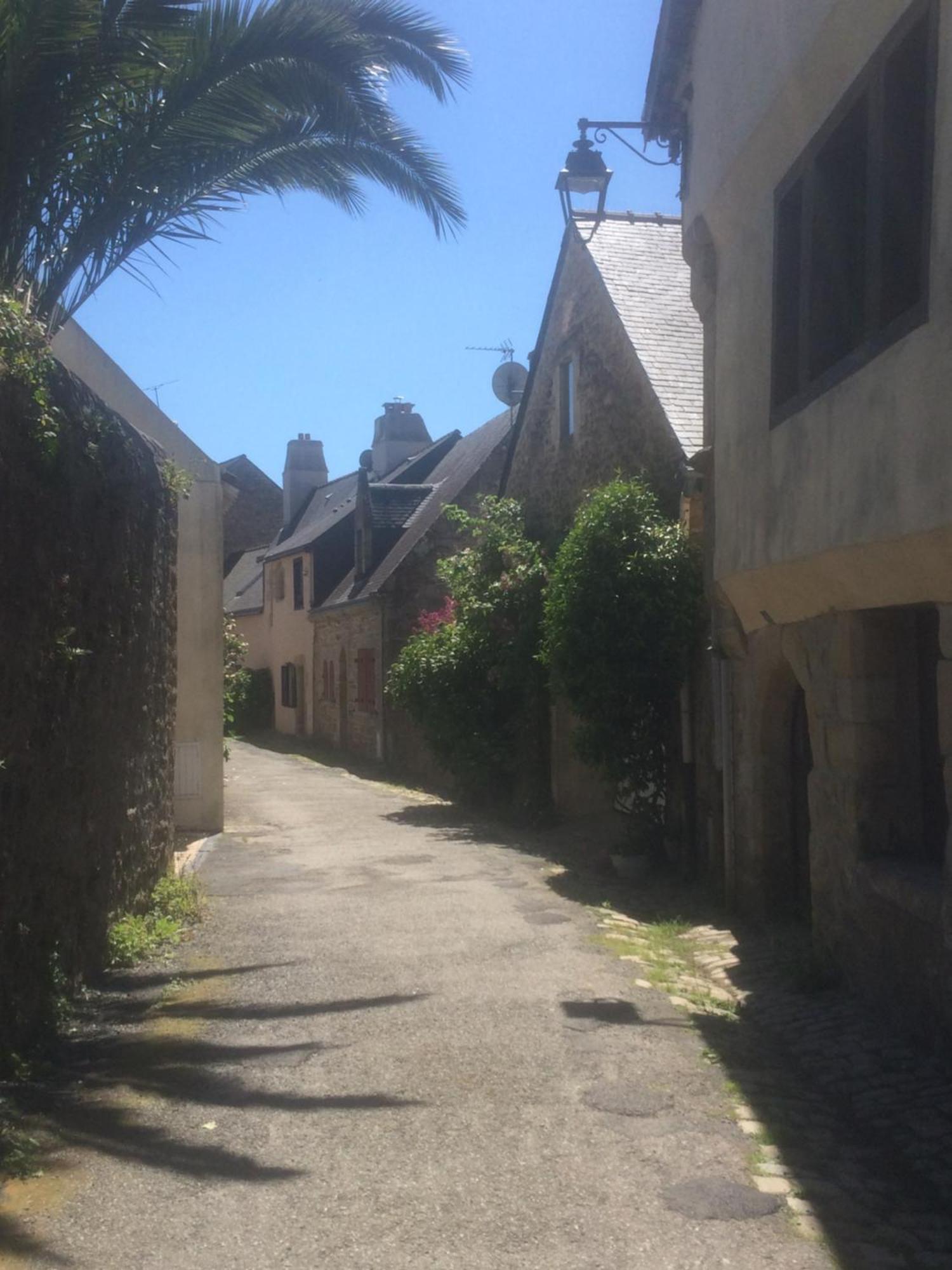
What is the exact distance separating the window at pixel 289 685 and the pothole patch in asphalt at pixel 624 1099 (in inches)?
1140

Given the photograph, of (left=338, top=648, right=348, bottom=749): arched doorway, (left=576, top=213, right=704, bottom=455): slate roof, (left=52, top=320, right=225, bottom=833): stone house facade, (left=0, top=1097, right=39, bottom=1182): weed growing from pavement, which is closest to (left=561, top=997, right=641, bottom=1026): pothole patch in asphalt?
(left=0, top=1097, right=39, bottom=1182): weed growing from pavement

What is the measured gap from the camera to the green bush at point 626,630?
1155 cm

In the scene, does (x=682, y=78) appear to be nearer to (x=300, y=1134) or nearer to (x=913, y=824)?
(x=913, y=824)

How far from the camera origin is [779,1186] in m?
4.60

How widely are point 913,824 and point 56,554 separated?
469 cm

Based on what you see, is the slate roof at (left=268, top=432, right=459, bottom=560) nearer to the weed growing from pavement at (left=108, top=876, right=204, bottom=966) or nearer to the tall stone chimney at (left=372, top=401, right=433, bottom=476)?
the tall stone chimney at (left=372, top=401, right=433, bottom=476)

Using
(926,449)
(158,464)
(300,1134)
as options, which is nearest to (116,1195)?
(300,1134)

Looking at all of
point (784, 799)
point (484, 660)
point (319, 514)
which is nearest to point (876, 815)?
point (784, 799)

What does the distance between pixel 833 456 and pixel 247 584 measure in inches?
1490

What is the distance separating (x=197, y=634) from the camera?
1417 centimetres

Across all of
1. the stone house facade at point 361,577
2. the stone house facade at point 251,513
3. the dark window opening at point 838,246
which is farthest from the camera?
the stone house facade at point 251,513

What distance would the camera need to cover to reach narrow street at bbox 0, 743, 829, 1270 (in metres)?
4.06

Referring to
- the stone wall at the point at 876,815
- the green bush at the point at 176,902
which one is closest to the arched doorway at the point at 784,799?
the stone wall at the point at 876,815

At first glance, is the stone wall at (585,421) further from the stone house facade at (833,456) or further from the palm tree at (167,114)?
the palm tree at (167,114)
